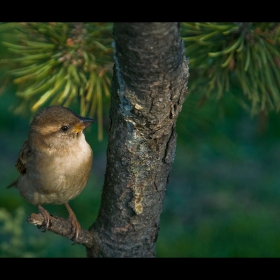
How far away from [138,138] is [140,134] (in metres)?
0.02

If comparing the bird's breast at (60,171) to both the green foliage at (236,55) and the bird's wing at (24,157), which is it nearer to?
the bird's wing at (24,157)

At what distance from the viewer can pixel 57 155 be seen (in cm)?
307

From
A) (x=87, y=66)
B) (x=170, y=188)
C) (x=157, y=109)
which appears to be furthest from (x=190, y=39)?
(x=170, y=188)

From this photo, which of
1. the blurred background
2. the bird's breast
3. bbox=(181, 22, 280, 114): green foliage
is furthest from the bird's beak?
bbox=(181, 22, 280, 114): green foliage

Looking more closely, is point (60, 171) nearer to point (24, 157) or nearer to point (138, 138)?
point (24, 157)

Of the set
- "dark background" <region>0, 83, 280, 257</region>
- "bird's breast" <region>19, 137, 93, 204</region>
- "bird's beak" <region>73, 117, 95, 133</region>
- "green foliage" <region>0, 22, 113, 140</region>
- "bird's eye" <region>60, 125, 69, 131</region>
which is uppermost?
"green foliage" <region>0, 22, 113, 140</region>

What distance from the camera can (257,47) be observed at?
258cm

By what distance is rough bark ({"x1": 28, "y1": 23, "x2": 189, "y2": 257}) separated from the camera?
5.98 feet

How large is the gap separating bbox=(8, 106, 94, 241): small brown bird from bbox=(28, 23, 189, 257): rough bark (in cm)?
48

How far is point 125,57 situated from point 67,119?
3.85 feet

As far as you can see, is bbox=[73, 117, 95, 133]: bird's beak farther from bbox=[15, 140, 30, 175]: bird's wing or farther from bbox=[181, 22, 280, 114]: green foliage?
bbox=[181, 22, 280, 114]: green foliage

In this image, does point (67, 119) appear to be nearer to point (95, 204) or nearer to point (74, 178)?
point (74, 178)

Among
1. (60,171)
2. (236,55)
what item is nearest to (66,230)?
(60,171)

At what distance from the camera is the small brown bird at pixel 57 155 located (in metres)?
2.98
